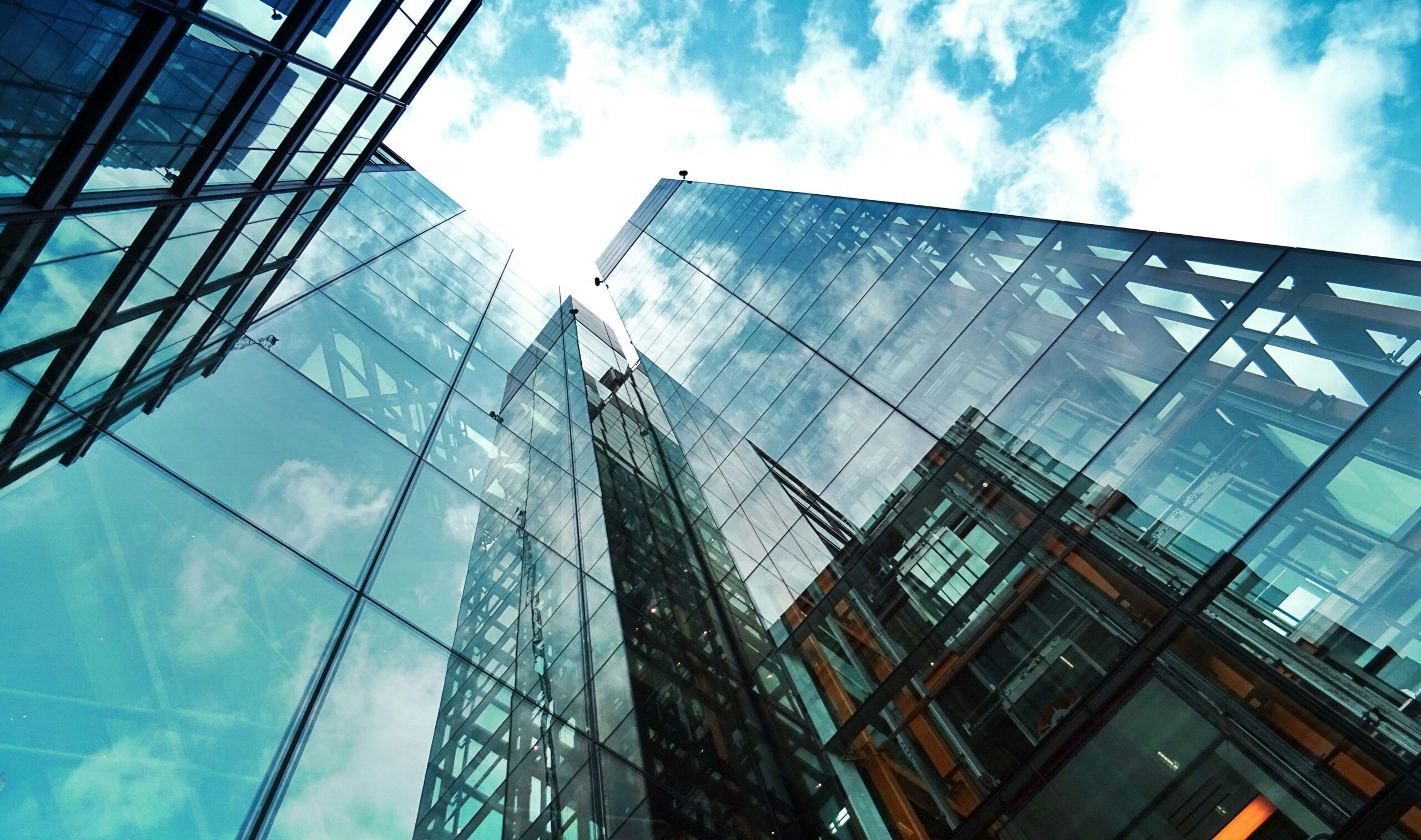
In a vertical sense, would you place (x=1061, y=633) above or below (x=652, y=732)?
above

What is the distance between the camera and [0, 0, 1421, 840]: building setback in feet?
15.5

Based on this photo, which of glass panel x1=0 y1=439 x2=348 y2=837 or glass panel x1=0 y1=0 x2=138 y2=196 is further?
glass panel x1=0 y1=0 x2=138 y2=196

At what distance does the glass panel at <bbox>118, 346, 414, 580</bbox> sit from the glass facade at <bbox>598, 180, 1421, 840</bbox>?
18.8ft

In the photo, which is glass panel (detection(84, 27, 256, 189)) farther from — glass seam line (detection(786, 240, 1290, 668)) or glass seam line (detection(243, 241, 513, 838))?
glass seam line (detection(786, 240, 1290, 668))

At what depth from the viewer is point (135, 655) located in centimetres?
438

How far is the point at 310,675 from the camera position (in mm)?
5312

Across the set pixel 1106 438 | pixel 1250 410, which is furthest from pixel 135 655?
pixel 1250 410

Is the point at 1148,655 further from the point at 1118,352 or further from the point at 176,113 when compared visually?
the point at 176,113

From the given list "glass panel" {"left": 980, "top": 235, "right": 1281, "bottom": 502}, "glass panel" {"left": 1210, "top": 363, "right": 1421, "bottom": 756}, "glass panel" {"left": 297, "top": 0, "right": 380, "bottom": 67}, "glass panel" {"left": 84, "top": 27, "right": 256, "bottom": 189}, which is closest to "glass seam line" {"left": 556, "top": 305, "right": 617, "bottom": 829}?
"glass panel" {"left": 980, "top": 235, "right": 1281, "bottom": 502}

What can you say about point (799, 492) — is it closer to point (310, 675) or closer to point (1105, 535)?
point (1105, 535)

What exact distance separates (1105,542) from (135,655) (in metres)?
7.92

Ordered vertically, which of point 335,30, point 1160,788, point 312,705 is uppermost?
point 335,30

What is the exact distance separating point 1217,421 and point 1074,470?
4.70 feet

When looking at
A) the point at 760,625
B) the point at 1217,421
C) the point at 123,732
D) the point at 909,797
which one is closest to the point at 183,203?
the point at 123,732
